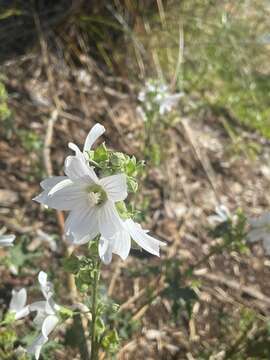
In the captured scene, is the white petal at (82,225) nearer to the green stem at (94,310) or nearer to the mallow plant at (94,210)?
the mallow plant at (94,210)

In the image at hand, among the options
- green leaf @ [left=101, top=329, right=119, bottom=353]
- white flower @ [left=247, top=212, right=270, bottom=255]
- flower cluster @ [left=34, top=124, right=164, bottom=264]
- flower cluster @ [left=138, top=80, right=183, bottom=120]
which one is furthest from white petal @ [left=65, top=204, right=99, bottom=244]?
flower cluster @ [left=138, top=80, right=183, bottom=120]

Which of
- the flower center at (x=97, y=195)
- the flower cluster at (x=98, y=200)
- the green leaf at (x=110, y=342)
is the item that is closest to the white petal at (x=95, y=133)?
the flower cluster at (x=98, y=200)

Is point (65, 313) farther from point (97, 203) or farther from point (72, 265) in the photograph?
point (97, 203)

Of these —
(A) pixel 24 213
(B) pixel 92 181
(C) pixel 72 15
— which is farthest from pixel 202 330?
(C) pixel 72 15

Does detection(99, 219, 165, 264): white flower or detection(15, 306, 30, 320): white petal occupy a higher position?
detection(99, 219, 165, 264): white flower

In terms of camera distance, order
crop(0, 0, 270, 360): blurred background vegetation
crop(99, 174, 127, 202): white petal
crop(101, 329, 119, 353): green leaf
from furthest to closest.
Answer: crop(0, 0, 270, 360): blurred background vegetation
crop(101, 329, 119, 353): green leaf
crop(99, 174, 127, 202): white petal

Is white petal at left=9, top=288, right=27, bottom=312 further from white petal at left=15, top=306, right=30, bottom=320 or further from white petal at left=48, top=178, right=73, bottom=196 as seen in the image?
white petal at left=48, top=178, right=73, bottom=196

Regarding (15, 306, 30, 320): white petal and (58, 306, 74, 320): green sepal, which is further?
(15, 306, 30, 320): white petal
